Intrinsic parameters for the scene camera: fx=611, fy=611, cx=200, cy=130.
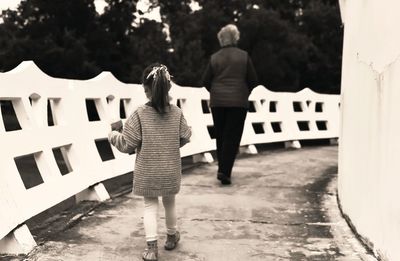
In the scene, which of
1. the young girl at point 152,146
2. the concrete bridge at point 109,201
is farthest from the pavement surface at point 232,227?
the young girl at point 152,146

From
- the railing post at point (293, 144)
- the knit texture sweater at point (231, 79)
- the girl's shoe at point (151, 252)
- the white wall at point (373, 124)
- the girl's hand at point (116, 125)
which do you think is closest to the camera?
the white wall at point (373, 124)

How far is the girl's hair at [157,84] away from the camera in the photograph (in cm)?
399

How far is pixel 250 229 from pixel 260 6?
17327 mm

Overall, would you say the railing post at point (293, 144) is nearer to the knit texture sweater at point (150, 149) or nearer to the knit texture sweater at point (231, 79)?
the knit texture sweater at point (231, 79)

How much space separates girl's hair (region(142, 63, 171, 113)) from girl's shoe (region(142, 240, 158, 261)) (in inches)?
34.7

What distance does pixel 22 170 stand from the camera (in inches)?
419

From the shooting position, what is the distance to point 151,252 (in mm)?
3998

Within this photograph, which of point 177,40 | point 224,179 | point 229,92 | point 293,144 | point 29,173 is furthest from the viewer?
point 177,40

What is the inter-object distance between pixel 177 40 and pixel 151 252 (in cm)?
1748

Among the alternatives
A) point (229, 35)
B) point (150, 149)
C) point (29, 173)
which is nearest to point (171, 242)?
point (150, 149)

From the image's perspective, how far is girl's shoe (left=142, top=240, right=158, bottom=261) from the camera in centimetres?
398

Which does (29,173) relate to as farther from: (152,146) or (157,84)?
(157,84)

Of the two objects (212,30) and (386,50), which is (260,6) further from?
(386,50)

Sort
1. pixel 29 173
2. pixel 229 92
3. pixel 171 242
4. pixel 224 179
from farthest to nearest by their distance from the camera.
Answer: pixel 29 173
pixel 224 179
pixel 229 92
pixel 171 242
